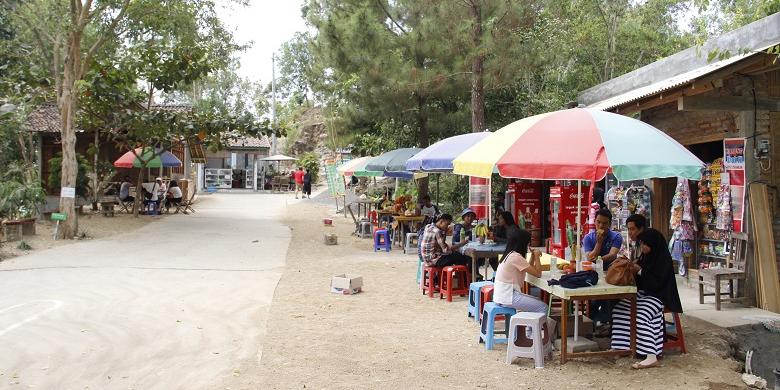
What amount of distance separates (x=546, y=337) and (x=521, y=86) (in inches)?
508

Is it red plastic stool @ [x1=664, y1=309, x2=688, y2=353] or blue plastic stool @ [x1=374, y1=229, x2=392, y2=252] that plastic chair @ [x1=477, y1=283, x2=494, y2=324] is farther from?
blue plastic stool @ [x1=374, y1=229, x2=392, y2=252]

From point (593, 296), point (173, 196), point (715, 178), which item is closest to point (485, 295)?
point (593, 296)

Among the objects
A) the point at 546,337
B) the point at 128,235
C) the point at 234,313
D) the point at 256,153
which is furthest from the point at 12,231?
the point at 256,153

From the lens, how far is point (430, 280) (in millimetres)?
8883

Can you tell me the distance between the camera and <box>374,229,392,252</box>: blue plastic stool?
14.3 m

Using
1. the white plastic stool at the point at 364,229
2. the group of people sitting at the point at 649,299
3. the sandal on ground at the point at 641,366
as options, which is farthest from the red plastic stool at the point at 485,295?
the white plastic stool at the point at 364,229

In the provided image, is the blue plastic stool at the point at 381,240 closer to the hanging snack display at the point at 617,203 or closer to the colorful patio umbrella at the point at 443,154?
the colorful patio umbrella at the point at 443,154

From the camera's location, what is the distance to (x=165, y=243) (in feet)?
47.6

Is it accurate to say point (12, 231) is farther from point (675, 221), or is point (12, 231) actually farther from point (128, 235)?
point (675, 221)

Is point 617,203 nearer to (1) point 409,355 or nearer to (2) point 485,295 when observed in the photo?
(2) point 485,295

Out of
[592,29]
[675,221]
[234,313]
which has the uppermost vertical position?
[592,29]

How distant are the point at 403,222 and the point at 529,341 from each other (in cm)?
869

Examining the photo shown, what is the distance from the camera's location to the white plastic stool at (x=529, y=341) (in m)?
5.69

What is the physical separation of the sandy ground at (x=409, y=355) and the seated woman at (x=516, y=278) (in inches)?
20.2
